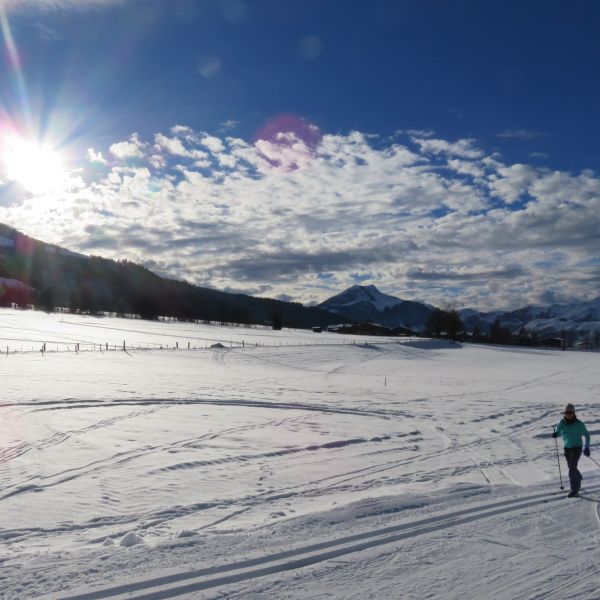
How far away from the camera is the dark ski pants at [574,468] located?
10547 mm

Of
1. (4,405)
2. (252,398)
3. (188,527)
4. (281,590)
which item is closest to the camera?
(281,590)

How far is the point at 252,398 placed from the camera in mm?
25859

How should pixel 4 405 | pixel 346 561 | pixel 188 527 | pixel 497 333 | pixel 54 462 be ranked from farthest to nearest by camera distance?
pixel 497 333 → pixel 4 405 → pixel 54 462 → pixel 188 527 → pixel 346 561

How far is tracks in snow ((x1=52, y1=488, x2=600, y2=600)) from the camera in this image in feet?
20.6

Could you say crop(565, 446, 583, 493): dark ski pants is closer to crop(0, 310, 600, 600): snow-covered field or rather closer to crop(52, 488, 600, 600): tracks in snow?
crop(0, 310, 600, 600): snow-covered field

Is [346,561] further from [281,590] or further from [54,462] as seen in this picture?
[54,462]

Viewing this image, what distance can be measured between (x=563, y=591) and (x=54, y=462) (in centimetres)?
1078

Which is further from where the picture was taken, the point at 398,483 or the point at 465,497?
the point at 398,483

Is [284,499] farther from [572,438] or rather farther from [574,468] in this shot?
Answer: [572,438]

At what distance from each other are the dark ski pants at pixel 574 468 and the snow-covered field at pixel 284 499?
15.0 inches

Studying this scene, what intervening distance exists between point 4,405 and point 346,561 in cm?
1755

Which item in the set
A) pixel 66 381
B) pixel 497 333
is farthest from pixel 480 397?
pixel 497 333

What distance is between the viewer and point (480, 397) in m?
29.4

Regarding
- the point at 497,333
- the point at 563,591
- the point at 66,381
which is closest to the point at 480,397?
the point at 66,381
